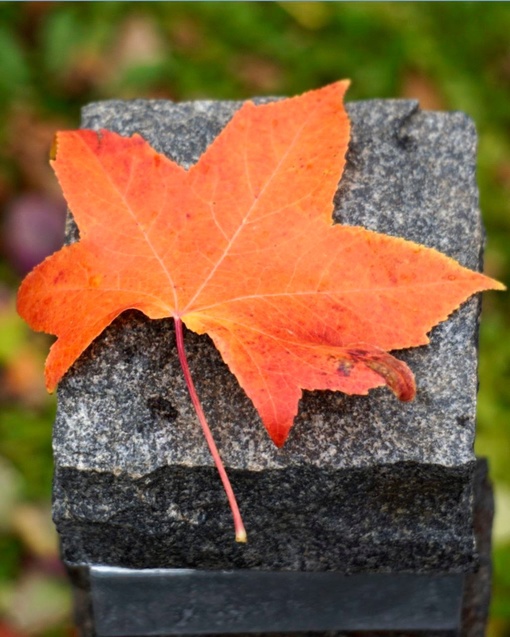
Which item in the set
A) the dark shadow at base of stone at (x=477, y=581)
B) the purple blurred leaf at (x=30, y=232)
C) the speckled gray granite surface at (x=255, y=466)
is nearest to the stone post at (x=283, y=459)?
the speckled gray granite surface at (x=255, y=466)

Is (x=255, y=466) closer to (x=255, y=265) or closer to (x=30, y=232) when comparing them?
(x=255, y=265)

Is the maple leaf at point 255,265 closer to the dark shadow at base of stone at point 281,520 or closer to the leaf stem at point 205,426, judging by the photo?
the leaf stem at point 205,426

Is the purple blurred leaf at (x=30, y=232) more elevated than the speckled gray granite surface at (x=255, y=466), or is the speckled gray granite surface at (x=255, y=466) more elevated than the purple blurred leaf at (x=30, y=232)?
the purple blurred leaf at (x=30, y=232)

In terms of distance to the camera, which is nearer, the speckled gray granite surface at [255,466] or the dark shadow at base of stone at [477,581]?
the speckled gray granite surface at [255,466]

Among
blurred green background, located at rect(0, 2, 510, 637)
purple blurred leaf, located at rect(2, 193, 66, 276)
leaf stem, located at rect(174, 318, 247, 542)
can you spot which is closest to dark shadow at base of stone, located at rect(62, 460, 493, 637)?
Answer: leaf stem, located at rect(174, 318, 247, 542)

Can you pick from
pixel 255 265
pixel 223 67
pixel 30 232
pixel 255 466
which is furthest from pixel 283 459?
pixel 223 67

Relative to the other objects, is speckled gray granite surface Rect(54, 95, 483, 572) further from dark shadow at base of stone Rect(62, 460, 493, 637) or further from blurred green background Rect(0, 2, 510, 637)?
blurred green background Rect(0, 2, 510, 637)

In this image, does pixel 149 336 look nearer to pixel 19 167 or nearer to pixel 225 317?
pixel 225 317
